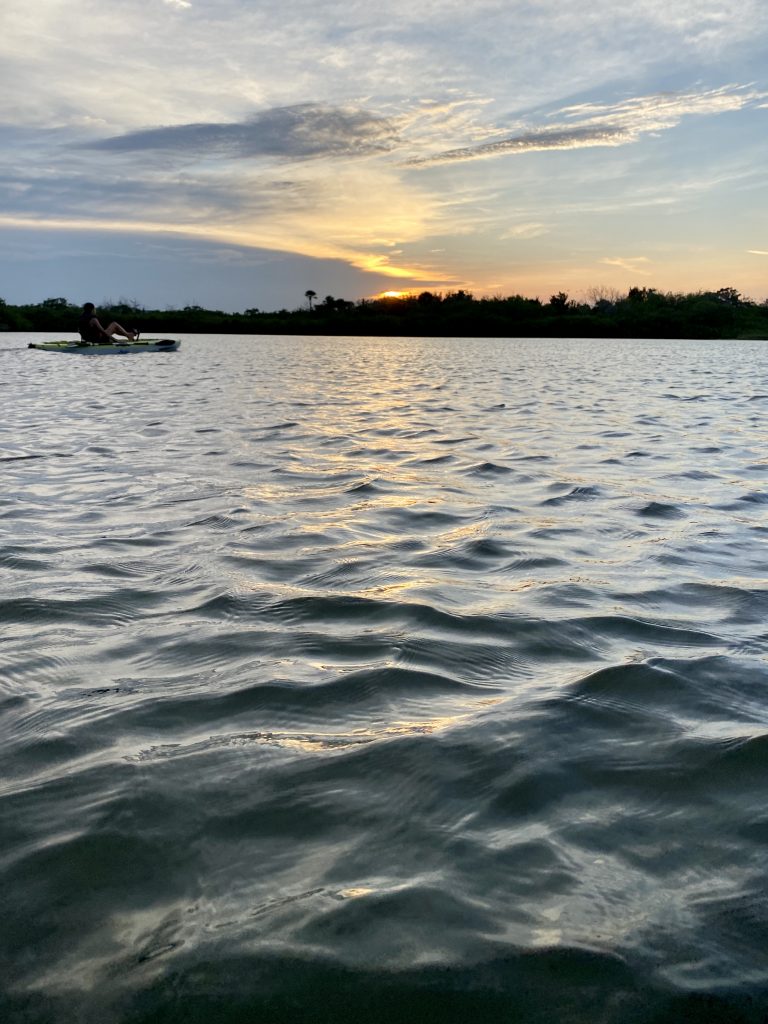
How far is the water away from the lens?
160cm

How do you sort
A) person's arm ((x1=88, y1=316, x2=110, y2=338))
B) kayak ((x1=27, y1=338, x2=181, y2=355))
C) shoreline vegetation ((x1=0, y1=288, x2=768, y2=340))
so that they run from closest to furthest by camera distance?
kayak ((x1=27, y1=338, x2=181, y2=355)), person's arm ((x1=88, y1=316, x2=110, y2=338)), shoreline vegetation ((x1=0, y1=288, x2=768, y2=340))

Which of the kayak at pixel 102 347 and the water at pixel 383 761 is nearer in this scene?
the water at pixel 383 761

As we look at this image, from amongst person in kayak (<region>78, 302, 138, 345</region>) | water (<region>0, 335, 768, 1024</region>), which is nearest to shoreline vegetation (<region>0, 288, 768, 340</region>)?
person in kayak (<region>78, 302, 138, 345</region>)

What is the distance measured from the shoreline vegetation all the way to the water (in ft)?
283

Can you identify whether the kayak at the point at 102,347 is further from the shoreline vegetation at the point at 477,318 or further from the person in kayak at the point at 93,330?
the shoreline vegetation at the point at 477,318

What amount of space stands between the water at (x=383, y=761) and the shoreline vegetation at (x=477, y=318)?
283 ft

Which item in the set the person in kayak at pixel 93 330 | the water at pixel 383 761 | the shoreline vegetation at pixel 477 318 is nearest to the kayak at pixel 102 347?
the person in kayak at pixel 93 330

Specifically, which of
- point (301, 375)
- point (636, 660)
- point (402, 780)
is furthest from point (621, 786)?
point (301, 375)

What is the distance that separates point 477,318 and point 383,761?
98480 mm

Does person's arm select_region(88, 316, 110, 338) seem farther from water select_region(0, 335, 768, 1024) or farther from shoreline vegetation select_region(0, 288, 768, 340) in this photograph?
shoreline vegetation select_region(0, 288, 768, 340)

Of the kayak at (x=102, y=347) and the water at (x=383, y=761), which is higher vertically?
the kayak at (x=102, y=347)

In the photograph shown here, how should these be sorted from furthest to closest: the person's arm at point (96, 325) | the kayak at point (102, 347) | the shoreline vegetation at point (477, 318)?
the shoreline vegetation at point (477, 318) < the person's arm at point (96, 325) < the kayak at point (102, 347)

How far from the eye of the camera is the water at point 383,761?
1600 millimetres

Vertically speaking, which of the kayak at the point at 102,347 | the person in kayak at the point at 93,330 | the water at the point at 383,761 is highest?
the person in kayak at the point at 93,330
